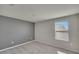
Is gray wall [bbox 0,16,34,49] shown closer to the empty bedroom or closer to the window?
the empty bedroom

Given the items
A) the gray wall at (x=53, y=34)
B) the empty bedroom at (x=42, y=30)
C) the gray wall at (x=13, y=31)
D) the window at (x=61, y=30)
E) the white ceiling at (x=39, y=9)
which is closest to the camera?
the white ceiling at (x=39, y=9)

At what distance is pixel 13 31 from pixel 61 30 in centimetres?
328

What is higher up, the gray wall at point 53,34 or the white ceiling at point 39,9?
the white ceiling at point 39,9

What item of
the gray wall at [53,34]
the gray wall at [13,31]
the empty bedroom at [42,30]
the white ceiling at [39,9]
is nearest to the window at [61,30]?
the empty bedroom at [42,30]

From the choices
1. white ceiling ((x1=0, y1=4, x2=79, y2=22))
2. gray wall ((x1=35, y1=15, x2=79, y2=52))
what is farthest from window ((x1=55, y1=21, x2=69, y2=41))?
white ceiling ((x1=0, y1=4, x2=79, y2=22))

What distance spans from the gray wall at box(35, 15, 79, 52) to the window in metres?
0.24

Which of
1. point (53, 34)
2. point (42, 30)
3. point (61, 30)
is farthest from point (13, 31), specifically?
point (61, 30)

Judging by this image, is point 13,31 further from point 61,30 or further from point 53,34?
point 61,30

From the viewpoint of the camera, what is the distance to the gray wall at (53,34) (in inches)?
126

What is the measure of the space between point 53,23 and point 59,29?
66 cm

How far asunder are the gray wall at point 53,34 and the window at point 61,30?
0.78ft

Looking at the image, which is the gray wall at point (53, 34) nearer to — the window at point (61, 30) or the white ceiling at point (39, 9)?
the window at point (61, 30)

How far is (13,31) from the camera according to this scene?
401 cm

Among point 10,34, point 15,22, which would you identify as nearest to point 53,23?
point 15,22
